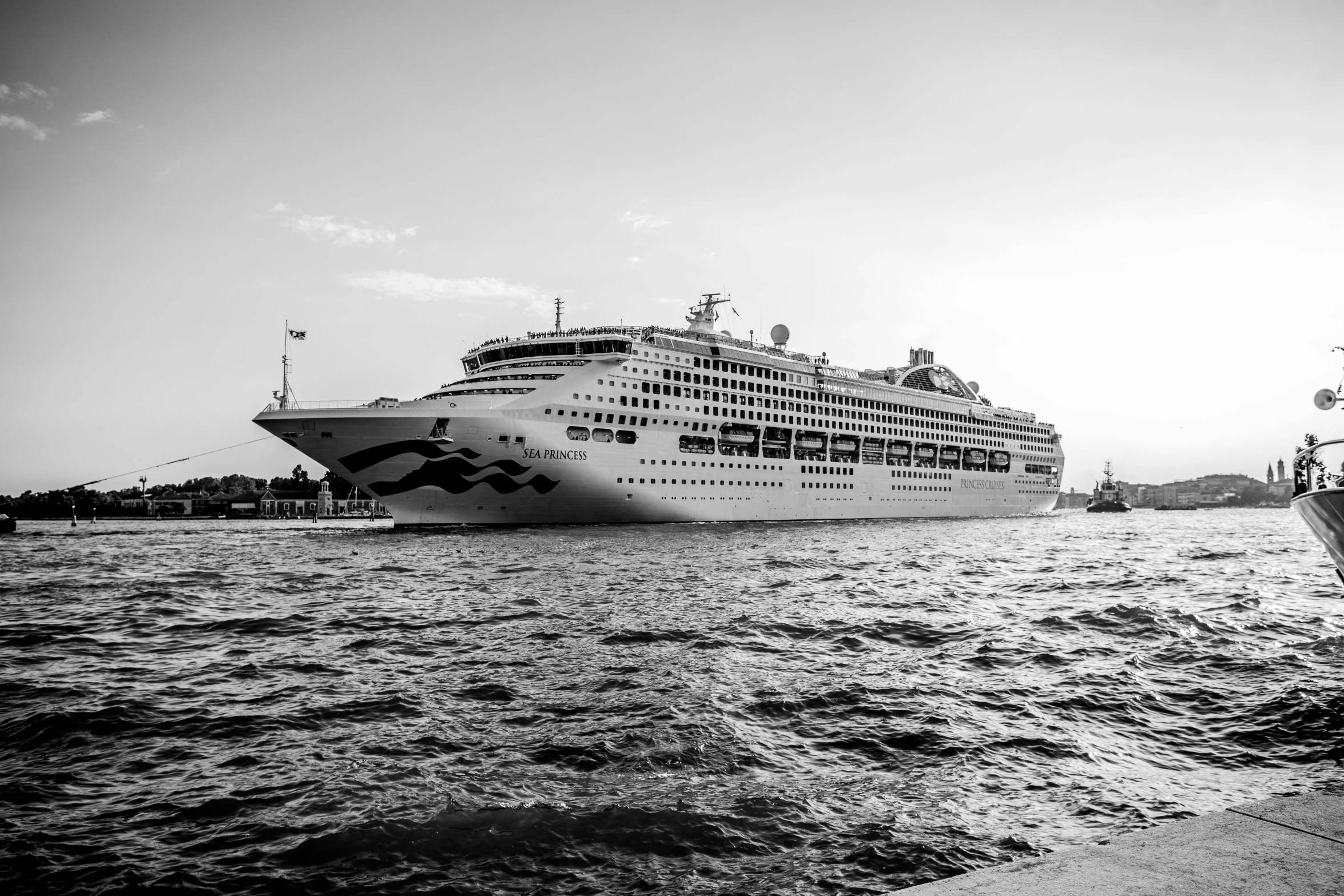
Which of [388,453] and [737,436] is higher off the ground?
[737,436]

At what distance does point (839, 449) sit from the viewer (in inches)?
2601

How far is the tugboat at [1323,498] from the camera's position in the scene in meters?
9.80

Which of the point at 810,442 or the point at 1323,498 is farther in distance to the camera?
the point at 810,442

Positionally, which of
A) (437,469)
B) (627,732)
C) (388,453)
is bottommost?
(627,732)

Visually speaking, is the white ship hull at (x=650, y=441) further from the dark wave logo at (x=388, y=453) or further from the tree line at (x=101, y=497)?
the tree line at (x=101, y=497)

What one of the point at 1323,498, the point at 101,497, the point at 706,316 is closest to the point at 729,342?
the point at 706,316

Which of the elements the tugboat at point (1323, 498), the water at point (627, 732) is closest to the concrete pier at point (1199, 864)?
the water at point (627, 732)

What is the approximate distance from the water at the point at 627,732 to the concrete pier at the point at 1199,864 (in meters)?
1.51

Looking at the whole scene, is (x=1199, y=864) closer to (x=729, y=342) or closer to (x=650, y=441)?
(x=650, y=441)

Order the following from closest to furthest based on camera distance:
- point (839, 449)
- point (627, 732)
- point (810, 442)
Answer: point (627, 732) < point (810, 442) < point (839, 449)

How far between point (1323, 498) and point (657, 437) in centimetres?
4122

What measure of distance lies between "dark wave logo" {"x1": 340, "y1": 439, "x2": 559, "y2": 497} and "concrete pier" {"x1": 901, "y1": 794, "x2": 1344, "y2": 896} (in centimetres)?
3983

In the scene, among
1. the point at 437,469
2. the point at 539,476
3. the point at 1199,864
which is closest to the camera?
the point at 1199,864

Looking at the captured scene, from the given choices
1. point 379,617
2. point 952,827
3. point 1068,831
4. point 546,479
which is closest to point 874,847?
point 952,827
